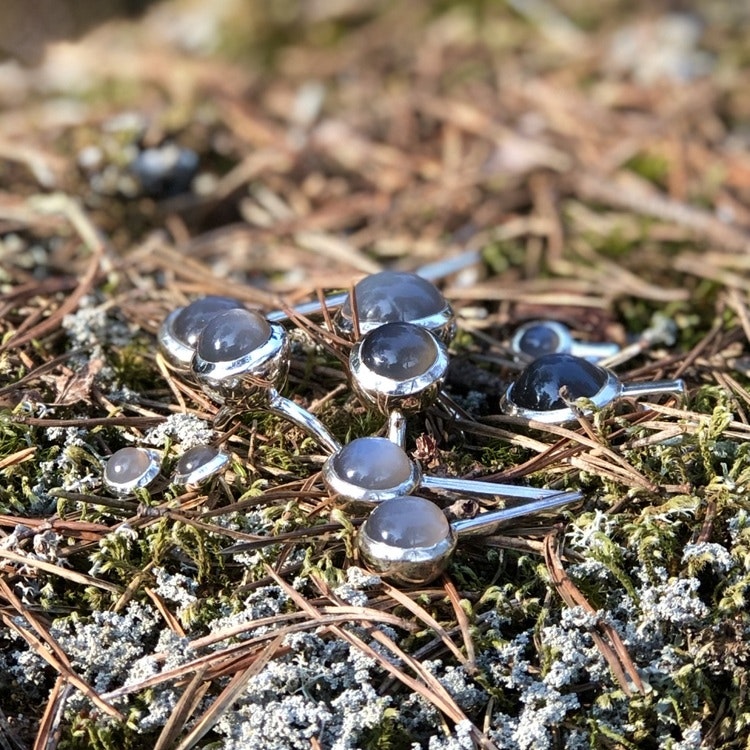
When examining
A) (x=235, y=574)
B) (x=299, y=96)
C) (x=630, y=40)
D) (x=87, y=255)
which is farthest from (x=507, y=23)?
(x=235, y=574)

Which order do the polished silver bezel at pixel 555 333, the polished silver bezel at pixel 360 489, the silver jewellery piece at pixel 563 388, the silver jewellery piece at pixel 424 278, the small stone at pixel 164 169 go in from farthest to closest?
the small stone at pixel 164 169 → the polished silver bezel at pixel 555 333 → the silver jewellery piece at pixel 424 278 → the silver jewellery piece at pixel 563 388 → the polished silver bezel at pixel 360 489

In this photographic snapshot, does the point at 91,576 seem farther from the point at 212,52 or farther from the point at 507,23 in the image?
the point at 507,23

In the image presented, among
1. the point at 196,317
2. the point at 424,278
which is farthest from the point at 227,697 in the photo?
the point at 424,278

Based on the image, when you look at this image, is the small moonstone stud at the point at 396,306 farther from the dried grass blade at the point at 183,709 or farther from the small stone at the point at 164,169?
the small stone at the point at 164,169

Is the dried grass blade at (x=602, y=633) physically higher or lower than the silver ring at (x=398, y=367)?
lower

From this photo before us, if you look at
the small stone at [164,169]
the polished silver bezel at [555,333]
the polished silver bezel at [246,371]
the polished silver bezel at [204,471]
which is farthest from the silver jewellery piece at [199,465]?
the small stone at [164,169]

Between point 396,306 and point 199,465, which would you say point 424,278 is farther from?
point 199,465
